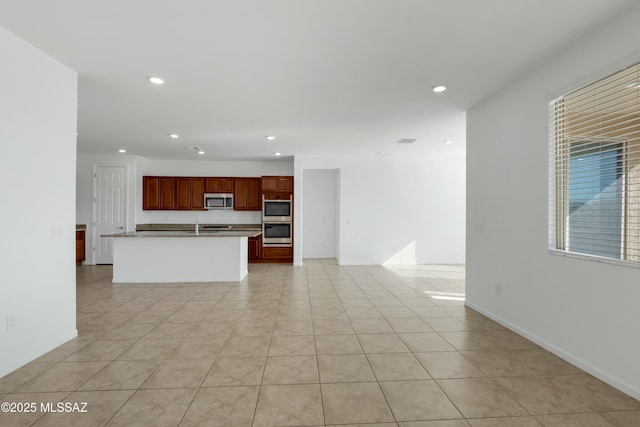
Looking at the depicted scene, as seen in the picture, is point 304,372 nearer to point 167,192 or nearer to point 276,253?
point 276,253

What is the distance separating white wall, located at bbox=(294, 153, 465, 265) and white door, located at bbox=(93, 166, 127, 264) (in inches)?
176

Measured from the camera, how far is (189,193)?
314 inches

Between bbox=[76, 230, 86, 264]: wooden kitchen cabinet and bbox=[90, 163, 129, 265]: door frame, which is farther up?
bbox=[90, 163, 129, 265]: door frame

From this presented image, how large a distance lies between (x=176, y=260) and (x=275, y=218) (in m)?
2.63

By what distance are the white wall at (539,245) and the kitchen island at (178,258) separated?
4.04m

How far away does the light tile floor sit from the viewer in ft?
6.34

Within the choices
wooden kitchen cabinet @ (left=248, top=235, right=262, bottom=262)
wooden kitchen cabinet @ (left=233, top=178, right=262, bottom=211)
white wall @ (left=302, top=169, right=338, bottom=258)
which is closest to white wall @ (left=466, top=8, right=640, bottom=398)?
white wall @ (left=302, top=169, right=338, bottom=258)

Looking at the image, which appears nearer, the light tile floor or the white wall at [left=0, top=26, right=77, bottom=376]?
the light tile floor

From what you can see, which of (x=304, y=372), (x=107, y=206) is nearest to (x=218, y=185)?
(x=107, y=206)

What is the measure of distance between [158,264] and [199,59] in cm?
415

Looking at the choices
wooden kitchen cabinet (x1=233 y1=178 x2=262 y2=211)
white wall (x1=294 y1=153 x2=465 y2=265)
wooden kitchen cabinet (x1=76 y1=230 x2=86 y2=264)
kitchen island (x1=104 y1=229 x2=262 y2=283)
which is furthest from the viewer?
wooden kitchen cabinet (x1=233 y1=178 x2=262 y2=211)

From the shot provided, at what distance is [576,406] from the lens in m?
2.04

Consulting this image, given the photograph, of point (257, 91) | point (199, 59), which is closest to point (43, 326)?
point (199, 59)

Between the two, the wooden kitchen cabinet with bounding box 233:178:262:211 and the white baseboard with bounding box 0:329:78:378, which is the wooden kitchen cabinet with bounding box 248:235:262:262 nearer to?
the wooden kitchen cabinet with bounding box 233:178:262:211
